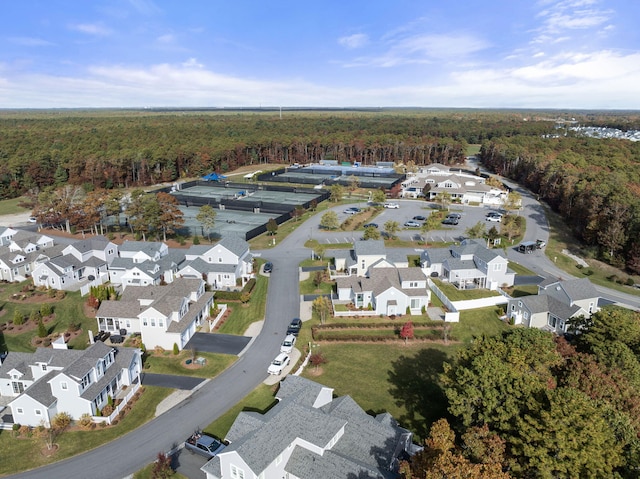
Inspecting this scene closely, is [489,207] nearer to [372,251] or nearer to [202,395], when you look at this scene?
[372,251]

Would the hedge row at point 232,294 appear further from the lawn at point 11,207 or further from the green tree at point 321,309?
the lawn at point 11,207

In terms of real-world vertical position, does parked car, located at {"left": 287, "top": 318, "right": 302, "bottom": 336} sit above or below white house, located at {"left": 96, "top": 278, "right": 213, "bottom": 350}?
below

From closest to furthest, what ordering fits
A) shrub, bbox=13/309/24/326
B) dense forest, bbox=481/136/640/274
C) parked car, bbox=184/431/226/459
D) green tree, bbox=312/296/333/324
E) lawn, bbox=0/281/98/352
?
1. parked car, bbox=184/431/226/459
2. lawn, bbox=0/281/98/352
3. green tree, bbox=312/296/333/324
4. shrub, bbox=13/309/24/326
5. dense forest, bbox=481/136/640/274

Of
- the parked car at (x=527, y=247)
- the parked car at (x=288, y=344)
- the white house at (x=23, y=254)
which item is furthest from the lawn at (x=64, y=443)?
the parked car at (x=527, y=247)

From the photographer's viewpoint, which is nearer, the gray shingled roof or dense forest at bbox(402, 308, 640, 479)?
dense forest at bbox(402, 308, 640, 479)

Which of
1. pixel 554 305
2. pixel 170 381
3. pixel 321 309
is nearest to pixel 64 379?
pixel 170 381

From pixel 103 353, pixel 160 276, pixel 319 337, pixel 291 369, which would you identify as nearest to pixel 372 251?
pixel 319 337

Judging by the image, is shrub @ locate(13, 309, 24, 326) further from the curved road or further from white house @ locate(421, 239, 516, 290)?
white house @ locate(421, 239, 516, 290)

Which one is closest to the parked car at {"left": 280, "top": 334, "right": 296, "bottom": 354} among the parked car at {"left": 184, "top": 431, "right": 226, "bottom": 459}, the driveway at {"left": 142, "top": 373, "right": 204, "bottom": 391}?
the driveway at {"left": 142, "top": 373, "right": 204, "bottom": 391}
